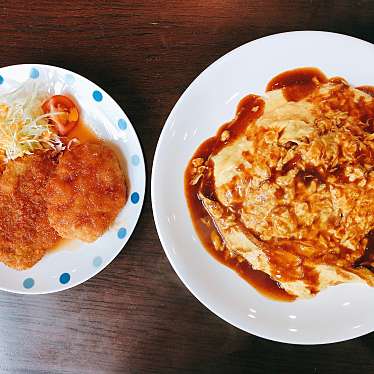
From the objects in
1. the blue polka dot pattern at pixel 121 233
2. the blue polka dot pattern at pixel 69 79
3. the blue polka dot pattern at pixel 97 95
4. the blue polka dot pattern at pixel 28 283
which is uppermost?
the blue polka dot pattern at pixel 69 79

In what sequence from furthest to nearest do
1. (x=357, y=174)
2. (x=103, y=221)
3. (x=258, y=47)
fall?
(x=103, y=221) < (x=258, y=47) < (x=357, y=174)

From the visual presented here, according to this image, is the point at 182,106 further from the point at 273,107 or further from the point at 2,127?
the point at 2,127

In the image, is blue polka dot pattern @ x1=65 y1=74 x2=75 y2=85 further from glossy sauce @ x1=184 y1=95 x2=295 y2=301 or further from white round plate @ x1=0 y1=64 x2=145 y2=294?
glossy sauce @ x1=184 y1=95 x2=295 y2=301

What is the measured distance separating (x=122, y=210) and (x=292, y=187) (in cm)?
99

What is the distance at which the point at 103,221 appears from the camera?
265 centimetres

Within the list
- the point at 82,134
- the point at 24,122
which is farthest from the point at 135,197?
the point at 24,122

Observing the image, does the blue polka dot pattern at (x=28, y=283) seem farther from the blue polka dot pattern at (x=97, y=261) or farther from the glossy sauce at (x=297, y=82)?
the glossy sauce at (x=297, y=82)

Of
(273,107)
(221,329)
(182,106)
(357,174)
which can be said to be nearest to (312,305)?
(221,329)

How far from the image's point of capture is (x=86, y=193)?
2.67m

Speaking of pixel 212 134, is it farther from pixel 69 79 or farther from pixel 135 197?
pixel 69 79

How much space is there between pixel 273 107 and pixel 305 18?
0.57 m

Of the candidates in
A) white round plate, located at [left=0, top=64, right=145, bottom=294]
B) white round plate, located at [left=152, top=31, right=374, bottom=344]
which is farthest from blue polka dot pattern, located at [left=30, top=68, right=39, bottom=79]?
white round plate, located at [left=152, top=31, right=374, bottom=344]

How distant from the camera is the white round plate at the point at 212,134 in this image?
248 cm

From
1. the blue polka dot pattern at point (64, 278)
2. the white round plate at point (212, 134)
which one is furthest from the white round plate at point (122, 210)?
the white round plate at point (212, 134)
